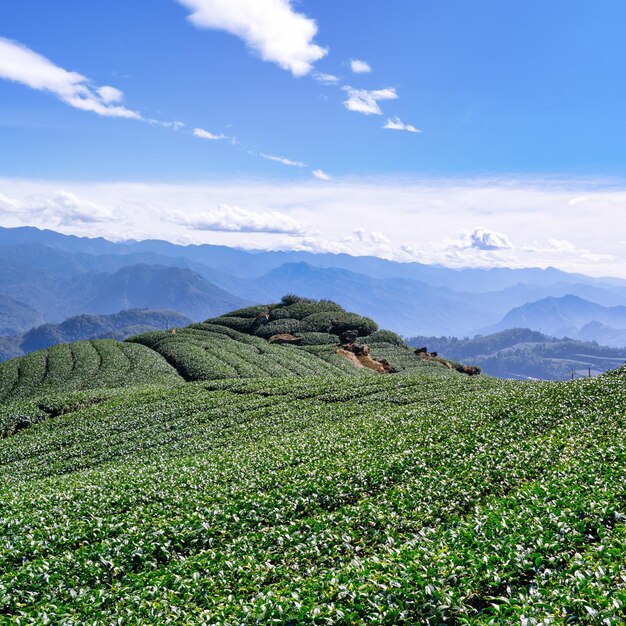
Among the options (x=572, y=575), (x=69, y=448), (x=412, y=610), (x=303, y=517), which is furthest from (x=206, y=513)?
(x=69, y=448)

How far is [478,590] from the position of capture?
470 inches

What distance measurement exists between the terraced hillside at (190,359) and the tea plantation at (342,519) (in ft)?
115

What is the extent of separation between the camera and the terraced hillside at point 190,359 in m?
75.5

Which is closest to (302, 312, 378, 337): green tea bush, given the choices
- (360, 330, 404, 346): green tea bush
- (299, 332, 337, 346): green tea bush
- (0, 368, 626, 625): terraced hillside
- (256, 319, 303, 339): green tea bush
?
(256, 319, 303, 339): green tea bush

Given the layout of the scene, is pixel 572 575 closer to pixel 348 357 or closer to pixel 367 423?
pixel 367 423

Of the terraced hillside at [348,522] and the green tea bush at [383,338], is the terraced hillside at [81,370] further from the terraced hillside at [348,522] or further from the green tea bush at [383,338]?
the green tea bush at [383,338]

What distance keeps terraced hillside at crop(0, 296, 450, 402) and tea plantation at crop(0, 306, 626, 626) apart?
3497cm

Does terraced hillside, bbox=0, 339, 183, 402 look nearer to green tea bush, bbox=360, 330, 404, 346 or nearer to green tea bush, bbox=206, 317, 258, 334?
green tea bush, bbox=206, 317, 258, 334

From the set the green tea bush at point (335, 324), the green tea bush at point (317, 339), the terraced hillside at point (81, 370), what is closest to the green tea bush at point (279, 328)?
the green tea bush at point (335, 324)

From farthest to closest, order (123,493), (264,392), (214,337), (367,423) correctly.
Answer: (214,337) → (264,392) → (367,423) → (123,493)

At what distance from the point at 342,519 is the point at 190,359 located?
71.6 meters

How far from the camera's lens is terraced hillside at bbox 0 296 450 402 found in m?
75.5

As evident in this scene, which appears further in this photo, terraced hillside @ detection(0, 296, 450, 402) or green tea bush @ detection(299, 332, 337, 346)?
green tea bush @ detection(299, 332, 337, 346)

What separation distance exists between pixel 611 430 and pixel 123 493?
26.0 m
